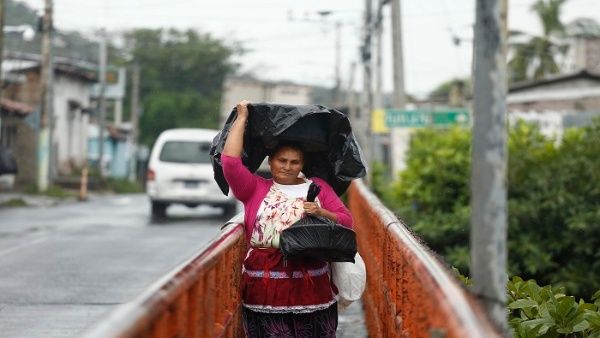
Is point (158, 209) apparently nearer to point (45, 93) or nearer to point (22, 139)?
point (45, 93)

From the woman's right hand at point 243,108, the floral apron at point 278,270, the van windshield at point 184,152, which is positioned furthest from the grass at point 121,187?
the floral apron at point 278,270

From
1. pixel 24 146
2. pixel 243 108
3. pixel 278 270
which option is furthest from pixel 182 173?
pixel 24 146

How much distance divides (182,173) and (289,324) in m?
18.9

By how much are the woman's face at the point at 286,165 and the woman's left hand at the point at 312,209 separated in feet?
→ 0.88

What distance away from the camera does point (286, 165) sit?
264 inches

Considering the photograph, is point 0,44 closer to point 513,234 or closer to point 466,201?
point 466,201

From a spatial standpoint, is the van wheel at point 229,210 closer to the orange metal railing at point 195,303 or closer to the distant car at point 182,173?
the distant car at point 182,173

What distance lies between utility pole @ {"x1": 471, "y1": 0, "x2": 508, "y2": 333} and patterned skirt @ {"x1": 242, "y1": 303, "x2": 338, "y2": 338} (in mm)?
1975

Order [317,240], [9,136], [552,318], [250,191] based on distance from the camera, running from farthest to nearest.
Answer: [9,136], [552,318], [250,191], [317,240]

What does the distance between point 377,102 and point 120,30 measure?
46930 mm

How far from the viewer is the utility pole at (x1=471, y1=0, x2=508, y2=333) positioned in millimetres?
4801

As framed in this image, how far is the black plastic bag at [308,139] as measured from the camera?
268 inches

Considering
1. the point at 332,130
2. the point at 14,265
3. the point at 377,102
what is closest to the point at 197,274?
the point at 332,130

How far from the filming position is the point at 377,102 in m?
36.0
